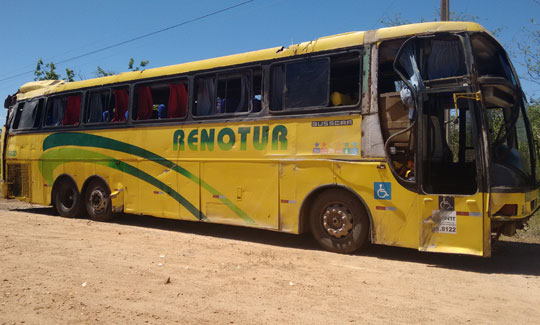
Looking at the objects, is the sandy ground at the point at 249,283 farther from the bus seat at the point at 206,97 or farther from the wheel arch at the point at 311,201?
the bus seat at the point at 206,97

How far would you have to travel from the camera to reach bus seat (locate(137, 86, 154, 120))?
9602 mm

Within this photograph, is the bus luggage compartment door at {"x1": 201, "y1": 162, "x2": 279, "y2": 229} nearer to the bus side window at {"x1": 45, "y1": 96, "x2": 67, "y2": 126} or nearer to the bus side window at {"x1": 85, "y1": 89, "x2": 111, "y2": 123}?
the bus side window at {"x1": 85, "y1": 89, "x2": 111, "y2": 123}

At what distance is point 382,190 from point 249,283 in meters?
2.48

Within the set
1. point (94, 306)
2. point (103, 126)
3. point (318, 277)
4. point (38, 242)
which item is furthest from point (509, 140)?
point (103, 126)

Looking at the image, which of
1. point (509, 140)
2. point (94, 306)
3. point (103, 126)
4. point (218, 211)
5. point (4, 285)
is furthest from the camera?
point (103, 126)

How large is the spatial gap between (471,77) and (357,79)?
1.68 metres

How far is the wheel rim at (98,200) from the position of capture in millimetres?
10430

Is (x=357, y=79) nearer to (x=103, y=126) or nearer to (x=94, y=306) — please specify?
(x=94, y=306)

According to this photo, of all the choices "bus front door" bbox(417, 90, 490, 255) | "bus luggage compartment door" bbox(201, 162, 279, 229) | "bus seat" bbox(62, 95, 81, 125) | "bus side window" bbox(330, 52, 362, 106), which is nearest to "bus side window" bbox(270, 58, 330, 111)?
"bus side window" bbox(330, 52, 362, 106)

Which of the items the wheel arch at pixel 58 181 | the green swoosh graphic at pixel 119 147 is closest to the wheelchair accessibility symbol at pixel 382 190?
the green swoosh graphic at pixel 119 147

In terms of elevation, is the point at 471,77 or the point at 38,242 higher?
the point at 471,77

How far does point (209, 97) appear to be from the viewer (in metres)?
8.50

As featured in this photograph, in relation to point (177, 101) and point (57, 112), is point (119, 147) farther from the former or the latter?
point (57, 112)

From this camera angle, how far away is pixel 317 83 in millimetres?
7078
